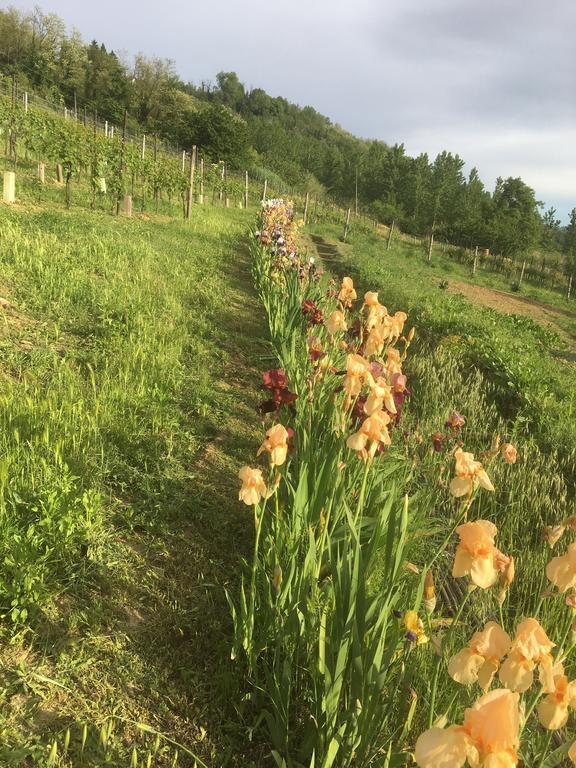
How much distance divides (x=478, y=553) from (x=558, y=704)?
302mm

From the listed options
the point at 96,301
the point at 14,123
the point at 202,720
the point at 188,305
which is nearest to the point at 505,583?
the point at 202,720

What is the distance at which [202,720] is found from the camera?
68.9 inches

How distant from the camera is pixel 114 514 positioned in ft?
8.48

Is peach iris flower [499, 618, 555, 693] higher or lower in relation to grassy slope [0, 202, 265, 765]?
higher

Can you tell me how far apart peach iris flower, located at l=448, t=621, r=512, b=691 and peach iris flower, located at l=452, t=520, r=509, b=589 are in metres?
0.14

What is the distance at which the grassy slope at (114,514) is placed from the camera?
5.65ft

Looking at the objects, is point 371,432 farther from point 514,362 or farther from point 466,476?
point 514,362

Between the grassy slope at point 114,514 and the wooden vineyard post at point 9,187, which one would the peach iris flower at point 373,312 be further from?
the wooden vineyard post at point 9,187

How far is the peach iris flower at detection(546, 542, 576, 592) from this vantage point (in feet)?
3.66

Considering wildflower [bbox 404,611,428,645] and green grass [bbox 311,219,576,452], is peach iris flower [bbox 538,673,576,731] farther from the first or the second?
green grass [bbox 311,219,576,452]

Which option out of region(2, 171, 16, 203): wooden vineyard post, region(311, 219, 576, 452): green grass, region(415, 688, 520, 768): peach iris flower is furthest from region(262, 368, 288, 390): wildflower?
region(2, 171, 16, 203): wooden vineyard post

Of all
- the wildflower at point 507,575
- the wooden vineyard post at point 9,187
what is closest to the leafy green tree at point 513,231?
the wooden vineyard post at point 9,187

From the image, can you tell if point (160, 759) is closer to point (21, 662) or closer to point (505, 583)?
point (21, 662)

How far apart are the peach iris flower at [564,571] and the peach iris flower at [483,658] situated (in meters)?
0.22
